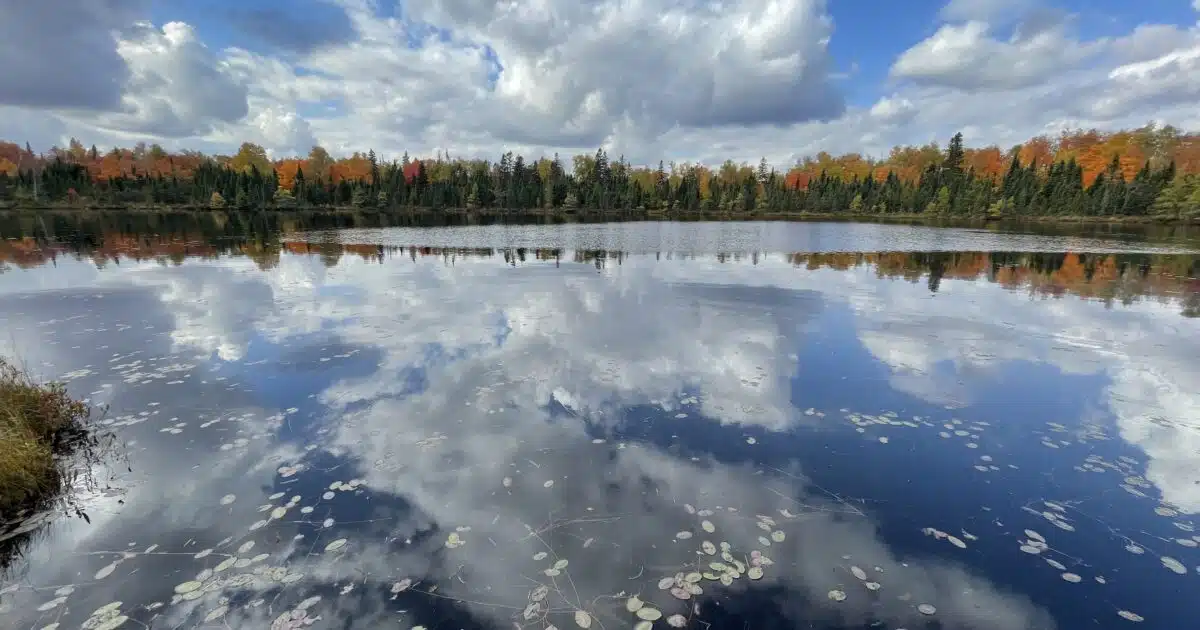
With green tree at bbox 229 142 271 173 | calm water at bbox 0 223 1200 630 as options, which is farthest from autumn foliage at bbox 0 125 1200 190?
calm water at bbox 0 223 1200 630

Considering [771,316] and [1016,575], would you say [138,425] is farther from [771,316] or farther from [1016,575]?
[771,316]

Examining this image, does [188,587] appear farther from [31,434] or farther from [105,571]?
[31,434]

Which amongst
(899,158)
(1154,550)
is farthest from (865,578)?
(899,158)

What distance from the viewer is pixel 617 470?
761 centimetres

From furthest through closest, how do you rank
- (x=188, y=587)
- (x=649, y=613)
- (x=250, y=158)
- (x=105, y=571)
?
(x=250, y=158), (x=105, y=571), (x=188, y=587), (x=649, y=613)

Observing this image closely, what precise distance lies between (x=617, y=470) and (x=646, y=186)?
180 m

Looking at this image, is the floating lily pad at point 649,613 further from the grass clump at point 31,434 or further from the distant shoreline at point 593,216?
the distant shoreline at point 593,216

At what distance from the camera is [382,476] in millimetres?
7406

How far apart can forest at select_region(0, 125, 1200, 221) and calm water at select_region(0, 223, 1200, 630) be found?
4324 inches

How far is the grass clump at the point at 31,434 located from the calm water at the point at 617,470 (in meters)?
0.47

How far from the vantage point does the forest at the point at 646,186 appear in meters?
100

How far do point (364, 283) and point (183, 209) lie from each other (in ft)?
371

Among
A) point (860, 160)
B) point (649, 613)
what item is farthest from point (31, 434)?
point (860, 160)

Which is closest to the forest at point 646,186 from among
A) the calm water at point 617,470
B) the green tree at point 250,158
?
the green tree at point 250,158
